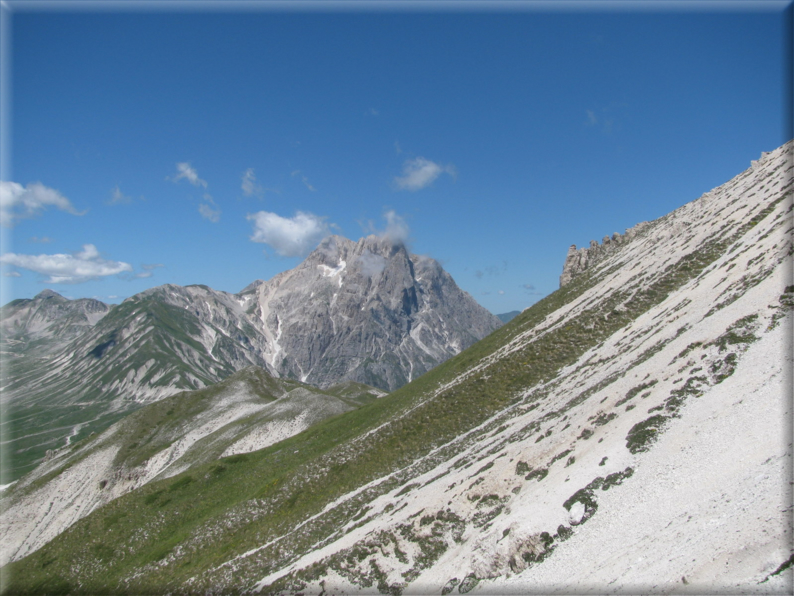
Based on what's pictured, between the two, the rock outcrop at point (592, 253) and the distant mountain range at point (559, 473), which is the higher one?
the rock outcrop at point (592, 253)

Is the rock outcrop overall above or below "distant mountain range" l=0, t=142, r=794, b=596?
above

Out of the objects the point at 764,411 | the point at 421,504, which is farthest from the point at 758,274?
the point at 421,504

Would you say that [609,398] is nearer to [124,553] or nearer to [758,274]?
[758,274]

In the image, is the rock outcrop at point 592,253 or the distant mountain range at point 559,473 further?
the rock outcrop at point 592,253

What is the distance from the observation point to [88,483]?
88.1 m

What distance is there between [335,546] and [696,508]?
2129 cm

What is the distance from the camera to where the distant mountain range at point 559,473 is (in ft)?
48.0

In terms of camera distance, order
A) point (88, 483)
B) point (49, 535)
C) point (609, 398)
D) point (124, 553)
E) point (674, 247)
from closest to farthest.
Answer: point (609, 398), point (124, 553), point (674, 247), point (49, 535), point (88, 483)

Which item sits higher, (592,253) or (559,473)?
(592,253)

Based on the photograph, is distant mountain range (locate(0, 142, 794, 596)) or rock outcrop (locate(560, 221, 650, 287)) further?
rock outcrop (locate(560, 221, 650, 287))

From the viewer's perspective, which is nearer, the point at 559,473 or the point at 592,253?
the point at 559,473

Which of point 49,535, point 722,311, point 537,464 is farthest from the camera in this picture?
point 49,535

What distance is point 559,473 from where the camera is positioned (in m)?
21.1

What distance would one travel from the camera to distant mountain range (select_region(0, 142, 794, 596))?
48.0ft
